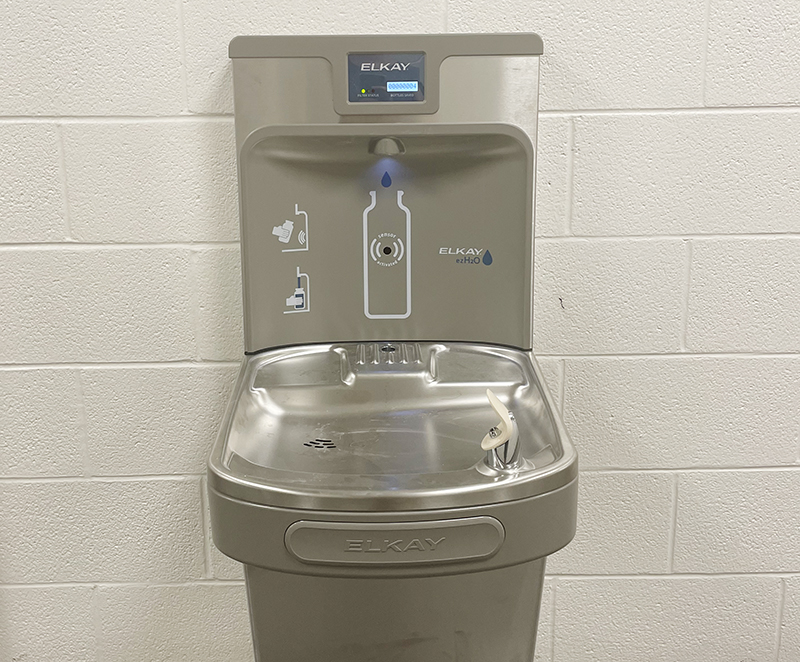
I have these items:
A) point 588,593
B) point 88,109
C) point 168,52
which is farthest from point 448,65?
point 588,593

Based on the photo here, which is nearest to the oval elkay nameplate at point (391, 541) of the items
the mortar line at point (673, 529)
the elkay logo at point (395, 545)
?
the elkay logo at point (395, 545)

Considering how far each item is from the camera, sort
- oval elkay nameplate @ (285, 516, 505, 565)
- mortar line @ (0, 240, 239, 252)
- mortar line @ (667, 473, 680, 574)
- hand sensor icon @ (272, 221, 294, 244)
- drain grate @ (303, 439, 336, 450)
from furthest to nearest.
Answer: mortar line @ (667, 473, 680, 574), mortar line @ (0, 240, 239, 252), hand sensor icon @ (272, 221, 294, 244), drain grate @ (303, 439, 336, 450), oval elkay nameplate @ (285, 516, 505, 565)

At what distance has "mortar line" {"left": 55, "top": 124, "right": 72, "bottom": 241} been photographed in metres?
1.26

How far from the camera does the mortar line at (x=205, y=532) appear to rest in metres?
1.38

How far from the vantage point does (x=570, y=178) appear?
129cm

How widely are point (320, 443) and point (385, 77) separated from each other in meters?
0.52

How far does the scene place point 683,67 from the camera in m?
1.25

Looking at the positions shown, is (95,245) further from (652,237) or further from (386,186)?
(652,237)

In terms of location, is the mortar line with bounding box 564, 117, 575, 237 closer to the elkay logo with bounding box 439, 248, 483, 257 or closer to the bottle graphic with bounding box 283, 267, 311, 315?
the elkay logo with bounding box 439, 248, 483, 257

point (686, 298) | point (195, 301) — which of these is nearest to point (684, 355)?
point (686, 298)

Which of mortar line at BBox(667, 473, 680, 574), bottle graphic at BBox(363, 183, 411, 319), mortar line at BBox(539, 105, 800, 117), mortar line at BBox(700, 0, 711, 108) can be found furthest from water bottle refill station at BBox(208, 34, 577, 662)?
mortar line at BBox(667, 473, 680, 574)

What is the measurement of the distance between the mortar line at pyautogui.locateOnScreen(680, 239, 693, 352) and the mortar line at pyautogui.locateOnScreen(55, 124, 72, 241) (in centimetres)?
100

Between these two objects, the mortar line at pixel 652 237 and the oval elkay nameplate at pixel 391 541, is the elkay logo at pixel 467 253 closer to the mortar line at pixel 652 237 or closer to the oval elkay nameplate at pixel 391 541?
the mortar line at pixel 652 237

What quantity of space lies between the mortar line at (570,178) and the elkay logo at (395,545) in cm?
62
